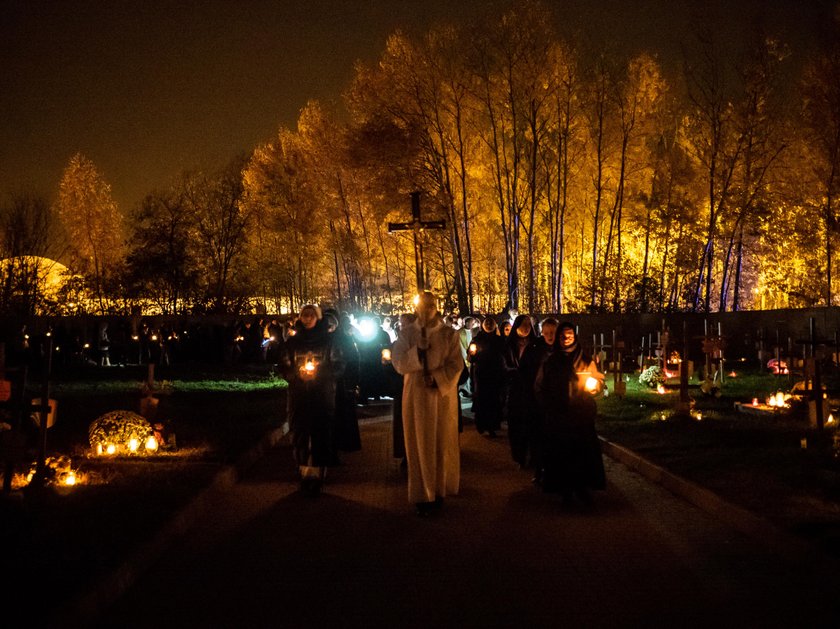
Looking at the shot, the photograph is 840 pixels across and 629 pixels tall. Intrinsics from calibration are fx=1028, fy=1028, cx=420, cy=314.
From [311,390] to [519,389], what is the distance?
2879 mm

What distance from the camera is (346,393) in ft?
40.5

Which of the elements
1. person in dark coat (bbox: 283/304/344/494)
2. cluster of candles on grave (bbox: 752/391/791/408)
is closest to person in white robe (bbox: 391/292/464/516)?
person in dark coat (bbox: 283/304/344/494)

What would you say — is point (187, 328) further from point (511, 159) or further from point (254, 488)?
point (254, 488)

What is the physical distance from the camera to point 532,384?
11.0m

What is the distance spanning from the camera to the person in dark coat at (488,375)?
49.4 ft

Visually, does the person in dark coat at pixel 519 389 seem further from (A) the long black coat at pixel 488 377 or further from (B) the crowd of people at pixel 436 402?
(A) the long black coat at pixel 488 377

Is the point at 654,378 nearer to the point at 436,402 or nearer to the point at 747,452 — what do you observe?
the point at 747,452

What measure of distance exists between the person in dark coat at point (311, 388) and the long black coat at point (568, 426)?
2196 millimetres

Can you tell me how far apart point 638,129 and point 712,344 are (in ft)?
49.3

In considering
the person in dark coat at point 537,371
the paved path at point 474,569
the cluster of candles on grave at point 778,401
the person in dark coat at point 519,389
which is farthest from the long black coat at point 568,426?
the cluster of candles on grave at point 778,401

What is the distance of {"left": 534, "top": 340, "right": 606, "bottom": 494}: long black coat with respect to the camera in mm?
9484

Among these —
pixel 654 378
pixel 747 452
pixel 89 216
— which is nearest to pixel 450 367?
pixel 747 452

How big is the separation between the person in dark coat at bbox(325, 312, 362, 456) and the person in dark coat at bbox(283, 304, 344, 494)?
24cm

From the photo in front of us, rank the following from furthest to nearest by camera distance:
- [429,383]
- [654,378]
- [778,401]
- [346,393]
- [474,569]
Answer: [654,378], [778,401], [346,393], [429,383], [474,569]
